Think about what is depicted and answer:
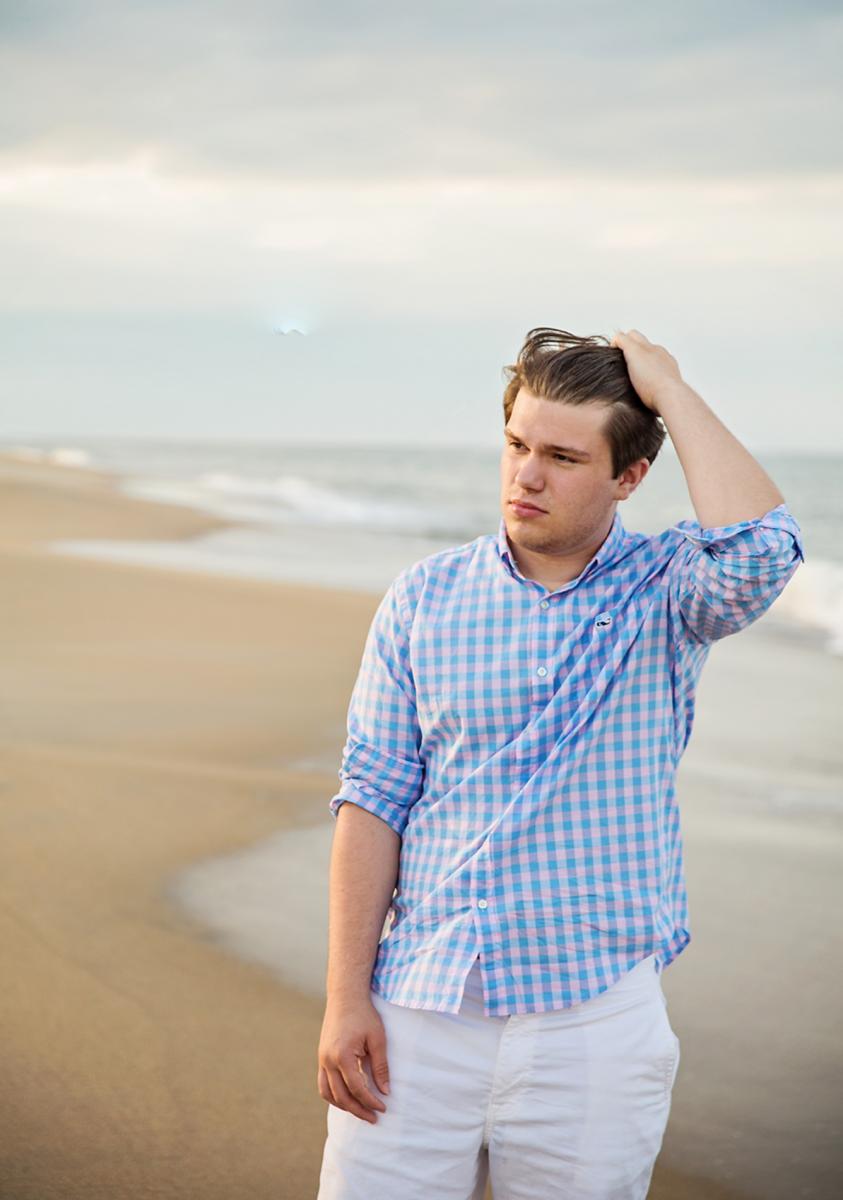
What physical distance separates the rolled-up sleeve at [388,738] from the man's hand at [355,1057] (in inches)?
13.1

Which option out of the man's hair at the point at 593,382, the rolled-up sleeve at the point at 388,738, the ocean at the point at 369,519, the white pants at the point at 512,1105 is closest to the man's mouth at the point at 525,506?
the man's hair at the point at 593,382

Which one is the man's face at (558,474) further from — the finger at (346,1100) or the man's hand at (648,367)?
the finger at (346,1100)

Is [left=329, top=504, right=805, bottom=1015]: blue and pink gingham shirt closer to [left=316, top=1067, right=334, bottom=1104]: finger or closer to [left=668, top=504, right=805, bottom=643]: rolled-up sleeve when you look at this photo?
[left=668, top=504, right=805, bottom=643]: rolled-up sleeve

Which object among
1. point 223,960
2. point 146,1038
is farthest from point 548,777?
point 223,960

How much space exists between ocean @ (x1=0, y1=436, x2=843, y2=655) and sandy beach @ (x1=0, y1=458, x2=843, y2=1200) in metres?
1.95

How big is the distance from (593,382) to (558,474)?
0.60 ft

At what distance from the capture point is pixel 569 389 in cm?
235

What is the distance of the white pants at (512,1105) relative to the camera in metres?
2.23

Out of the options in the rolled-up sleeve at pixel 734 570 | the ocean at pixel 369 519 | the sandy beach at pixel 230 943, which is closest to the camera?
the rolled-up sleeve at pixel 734 570

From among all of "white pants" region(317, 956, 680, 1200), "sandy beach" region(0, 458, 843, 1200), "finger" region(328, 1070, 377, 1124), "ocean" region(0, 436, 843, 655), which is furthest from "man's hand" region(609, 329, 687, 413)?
"sandy beach" region(0, 458, 843, 1200)

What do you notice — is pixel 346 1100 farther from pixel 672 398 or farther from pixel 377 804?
pixel 672 398

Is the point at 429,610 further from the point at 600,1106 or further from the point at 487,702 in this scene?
the point at 600,1106

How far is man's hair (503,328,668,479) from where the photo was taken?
2357mm

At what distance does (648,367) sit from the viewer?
2.40 meters
